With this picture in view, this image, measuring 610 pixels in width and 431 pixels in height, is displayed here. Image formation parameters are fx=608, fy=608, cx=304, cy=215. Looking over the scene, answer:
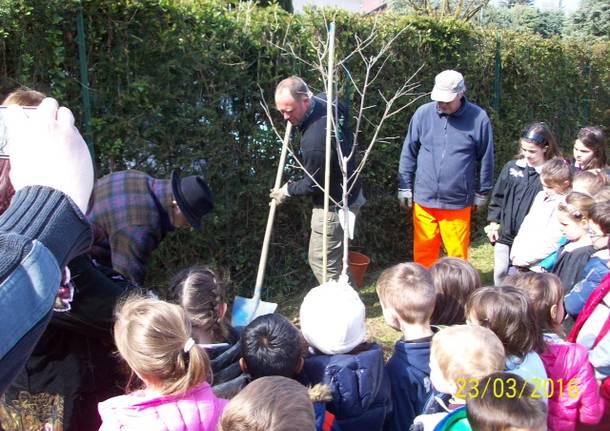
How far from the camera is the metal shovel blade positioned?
400 cm

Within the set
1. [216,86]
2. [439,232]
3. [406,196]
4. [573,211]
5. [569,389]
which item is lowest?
[439,232]

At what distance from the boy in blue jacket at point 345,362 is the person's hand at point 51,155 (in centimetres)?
141

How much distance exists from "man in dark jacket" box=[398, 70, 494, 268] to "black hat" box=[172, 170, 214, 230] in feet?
8.39

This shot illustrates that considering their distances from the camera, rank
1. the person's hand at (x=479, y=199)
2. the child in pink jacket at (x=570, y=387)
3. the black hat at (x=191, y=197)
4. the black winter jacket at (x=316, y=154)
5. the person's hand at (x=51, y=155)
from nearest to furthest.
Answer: the person's hand at (x=51, y=155) → the child in pink jacket at (x=570, y=387) → the black hat at (x=191, y=197) → the black winter jacket at (x=316, y=154) → the person's hand at (x=479, y=199)

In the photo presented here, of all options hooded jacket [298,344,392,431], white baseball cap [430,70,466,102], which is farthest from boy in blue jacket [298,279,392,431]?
white baseball cap [430,70,466,102]

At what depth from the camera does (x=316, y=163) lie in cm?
443

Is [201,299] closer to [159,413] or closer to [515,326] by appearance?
[159,413]

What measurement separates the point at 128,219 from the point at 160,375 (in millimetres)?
948

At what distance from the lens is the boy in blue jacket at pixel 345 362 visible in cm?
220

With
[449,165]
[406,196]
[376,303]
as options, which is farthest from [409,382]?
[376,303]

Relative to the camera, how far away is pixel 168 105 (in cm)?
441

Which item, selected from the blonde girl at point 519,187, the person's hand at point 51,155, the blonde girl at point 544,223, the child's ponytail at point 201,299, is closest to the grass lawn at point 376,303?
the blonde girl at point 519,187

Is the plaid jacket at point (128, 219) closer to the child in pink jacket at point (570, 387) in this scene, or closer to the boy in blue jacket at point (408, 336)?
the boy in blue jacket at point (408, 336)

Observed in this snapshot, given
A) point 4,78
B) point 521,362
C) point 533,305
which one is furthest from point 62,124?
point 4,78
